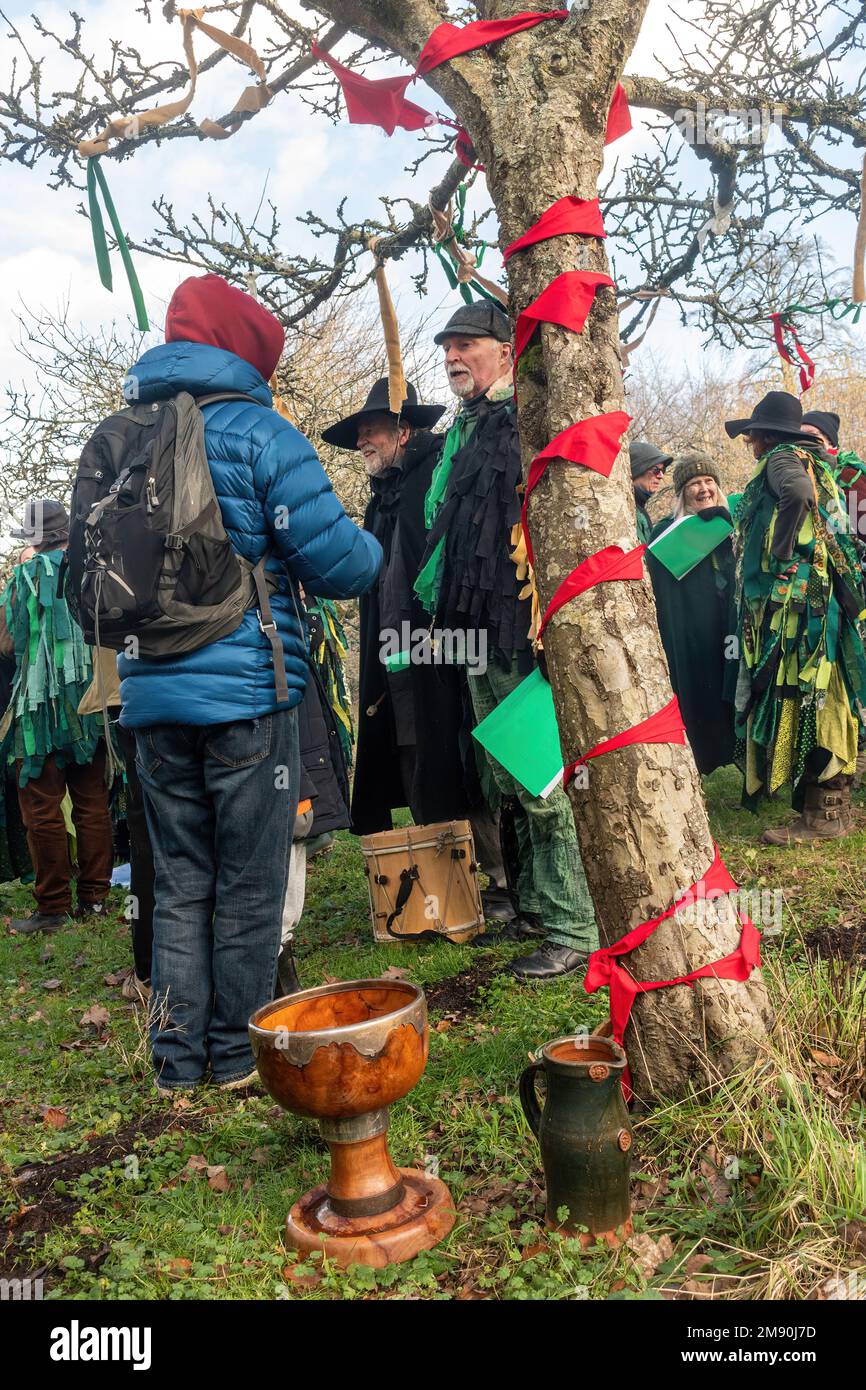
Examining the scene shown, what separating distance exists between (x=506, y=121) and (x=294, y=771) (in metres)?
1.94

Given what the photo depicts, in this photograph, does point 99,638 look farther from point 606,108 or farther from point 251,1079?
point 606,108

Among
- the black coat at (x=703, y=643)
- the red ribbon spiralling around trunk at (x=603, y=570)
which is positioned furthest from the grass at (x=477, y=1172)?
the black coat at (x=703, y=643)

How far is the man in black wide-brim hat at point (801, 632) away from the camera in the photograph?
5691mm

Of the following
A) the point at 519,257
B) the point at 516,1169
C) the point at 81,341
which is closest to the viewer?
the point at 516,1169

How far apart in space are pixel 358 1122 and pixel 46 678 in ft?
14.7

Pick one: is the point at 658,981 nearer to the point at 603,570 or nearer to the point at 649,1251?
A: the point at 649,1251

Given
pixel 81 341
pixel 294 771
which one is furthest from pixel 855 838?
pixel 81 341

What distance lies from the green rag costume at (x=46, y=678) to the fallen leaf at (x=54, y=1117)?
302 cm

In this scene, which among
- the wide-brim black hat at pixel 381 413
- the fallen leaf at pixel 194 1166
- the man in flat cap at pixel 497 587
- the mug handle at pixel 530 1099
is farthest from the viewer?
the wide-brim black hat at pixel 381 413

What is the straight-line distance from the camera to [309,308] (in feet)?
13.9

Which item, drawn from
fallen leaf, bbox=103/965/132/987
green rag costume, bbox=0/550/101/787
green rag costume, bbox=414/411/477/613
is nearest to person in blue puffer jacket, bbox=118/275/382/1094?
green rag costume, bbox=414/411/477/613

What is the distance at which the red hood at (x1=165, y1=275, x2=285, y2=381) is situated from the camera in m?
3.34

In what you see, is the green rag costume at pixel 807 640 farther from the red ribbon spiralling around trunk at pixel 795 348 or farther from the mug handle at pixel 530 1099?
the mug handle at pixel 530 1099

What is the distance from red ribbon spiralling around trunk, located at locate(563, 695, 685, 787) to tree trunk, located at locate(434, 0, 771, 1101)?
19 mm
